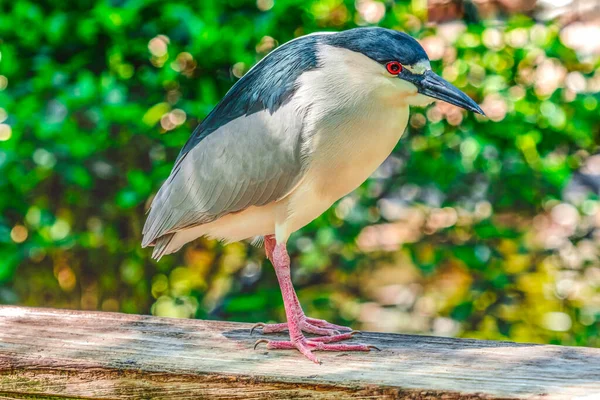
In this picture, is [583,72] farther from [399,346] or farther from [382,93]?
[399,346]

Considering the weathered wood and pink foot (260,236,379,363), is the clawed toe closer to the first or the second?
pink foot (260,236,379,363)

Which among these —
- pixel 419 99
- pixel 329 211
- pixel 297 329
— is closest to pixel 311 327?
pixel 297 329

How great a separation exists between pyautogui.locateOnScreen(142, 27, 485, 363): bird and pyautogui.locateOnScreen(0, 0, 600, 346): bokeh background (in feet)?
2.36

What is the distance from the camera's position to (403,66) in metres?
2.36

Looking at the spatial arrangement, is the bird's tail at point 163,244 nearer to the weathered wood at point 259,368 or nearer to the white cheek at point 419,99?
the weathered wood at point 259,368

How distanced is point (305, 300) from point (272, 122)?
149cm

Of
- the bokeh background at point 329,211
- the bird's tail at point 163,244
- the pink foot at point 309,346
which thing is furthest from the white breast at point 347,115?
the bokeh background at point 329,211

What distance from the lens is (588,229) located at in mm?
3824

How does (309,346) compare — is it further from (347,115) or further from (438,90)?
(438,90)

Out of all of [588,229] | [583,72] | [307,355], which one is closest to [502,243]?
[588,229]

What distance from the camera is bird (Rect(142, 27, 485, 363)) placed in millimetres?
2391

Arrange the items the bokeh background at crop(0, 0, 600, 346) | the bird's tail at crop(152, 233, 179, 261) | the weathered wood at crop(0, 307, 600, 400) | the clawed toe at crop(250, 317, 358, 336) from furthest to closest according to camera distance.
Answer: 1. the bokeh background at crop(0, 0, 600, 346)
2. the bird's tail at crop(152, 233, 179, 261)
3. the clawed toe at crop(250, 317, 358, 336)
4. the weathered wood at crop(0, 307, 600, 400)

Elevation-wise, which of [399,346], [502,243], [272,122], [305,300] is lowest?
[305,300]

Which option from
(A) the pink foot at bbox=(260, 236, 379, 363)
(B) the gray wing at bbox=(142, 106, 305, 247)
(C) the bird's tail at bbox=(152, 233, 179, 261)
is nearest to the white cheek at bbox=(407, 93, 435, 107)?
(B) the gray wing at bbox=(142, 106, 305, 247)
